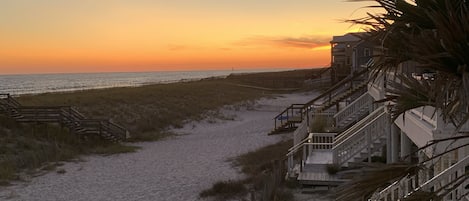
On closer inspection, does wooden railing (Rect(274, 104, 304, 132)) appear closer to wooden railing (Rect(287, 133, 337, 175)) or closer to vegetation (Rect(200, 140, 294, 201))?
vegetation (Rect(200, 140, 294, 201))

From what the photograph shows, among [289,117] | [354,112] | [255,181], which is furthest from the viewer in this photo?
[289,117]

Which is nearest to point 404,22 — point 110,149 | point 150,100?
point 110,149

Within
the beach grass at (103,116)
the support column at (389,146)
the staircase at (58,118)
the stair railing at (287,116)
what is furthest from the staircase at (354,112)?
the staircase at (58,118)

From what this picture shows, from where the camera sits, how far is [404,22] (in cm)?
315

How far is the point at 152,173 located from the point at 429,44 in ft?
56.3

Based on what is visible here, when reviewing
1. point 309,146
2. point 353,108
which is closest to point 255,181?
point 309,146

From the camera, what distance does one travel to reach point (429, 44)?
2.97m

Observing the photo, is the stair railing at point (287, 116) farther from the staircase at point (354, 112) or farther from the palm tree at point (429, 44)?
the palm tree at point (429, 44)

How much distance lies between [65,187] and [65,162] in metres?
5.43

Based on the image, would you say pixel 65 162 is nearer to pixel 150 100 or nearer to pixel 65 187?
pixel 65 187

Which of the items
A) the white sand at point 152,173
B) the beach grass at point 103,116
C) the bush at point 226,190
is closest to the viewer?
the bush at point 226,190

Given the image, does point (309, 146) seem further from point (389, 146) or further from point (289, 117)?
point (289, 117)

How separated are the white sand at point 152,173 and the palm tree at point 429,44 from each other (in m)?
11.8

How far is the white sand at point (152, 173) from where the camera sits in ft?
51.9
